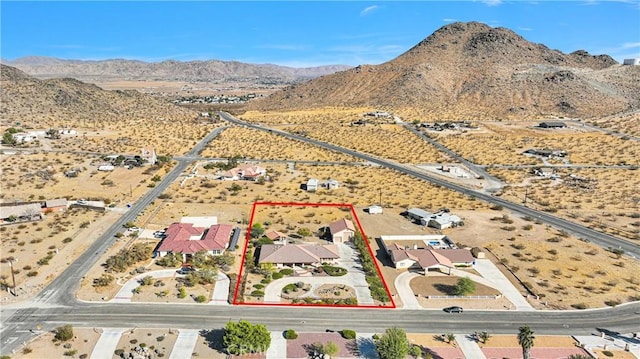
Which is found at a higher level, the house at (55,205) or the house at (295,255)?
the house at (55,205)

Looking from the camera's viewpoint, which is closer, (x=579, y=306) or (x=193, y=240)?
(x=579, y=306)

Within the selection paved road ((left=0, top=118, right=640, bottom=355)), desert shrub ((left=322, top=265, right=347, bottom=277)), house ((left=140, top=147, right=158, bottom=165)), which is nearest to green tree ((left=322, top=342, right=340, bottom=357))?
paved road ((left=0, top=118, right=640, bottom=355))

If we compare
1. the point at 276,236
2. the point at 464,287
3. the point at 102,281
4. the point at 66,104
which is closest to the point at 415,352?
the point at 464,287

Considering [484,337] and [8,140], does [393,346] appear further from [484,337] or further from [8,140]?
[8,140]

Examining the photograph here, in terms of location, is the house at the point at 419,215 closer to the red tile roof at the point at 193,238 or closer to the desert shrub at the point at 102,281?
the red tile roof at the point at 193,238

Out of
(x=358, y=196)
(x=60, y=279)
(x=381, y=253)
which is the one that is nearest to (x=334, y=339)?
(x=381, y=253)

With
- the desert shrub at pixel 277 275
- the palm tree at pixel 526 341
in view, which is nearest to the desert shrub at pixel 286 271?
the desert shrub at pixel 277 275
